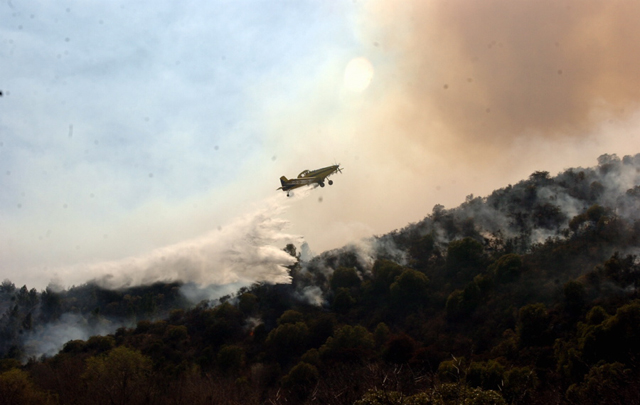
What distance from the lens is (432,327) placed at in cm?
7562

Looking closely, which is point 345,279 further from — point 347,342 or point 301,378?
point 301,378

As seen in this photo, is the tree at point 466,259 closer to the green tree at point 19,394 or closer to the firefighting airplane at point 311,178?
the firefighting airplane at point 311,178

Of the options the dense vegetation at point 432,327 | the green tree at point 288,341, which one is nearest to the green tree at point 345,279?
the dense vegetation at point 432,327

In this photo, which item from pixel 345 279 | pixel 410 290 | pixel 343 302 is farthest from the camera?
pixel 345 279

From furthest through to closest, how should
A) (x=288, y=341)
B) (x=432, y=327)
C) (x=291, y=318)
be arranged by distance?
1. (x=291, y=318)
2. (x=288, y=341)
3. (x=432, y=327)

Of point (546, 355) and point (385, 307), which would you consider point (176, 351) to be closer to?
point (385, 307)

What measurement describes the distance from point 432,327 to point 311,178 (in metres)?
34.1

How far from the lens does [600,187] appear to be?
102 meters

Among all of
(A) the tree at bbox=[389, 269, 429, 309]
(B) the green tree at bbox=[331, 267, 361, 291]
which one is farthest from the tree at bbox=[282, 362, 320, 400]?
(B) the green tree at bbox=[331, 267, 361, 291]

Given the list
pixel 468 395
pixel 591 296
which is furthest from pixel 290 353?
pixel 468 395

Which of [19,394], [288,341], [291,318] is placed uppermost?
[19,394]

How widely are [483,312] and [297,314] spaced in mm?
35516

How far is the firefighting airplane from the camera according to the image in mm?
62562

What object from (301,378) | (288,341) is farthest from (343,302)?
(301,378)
